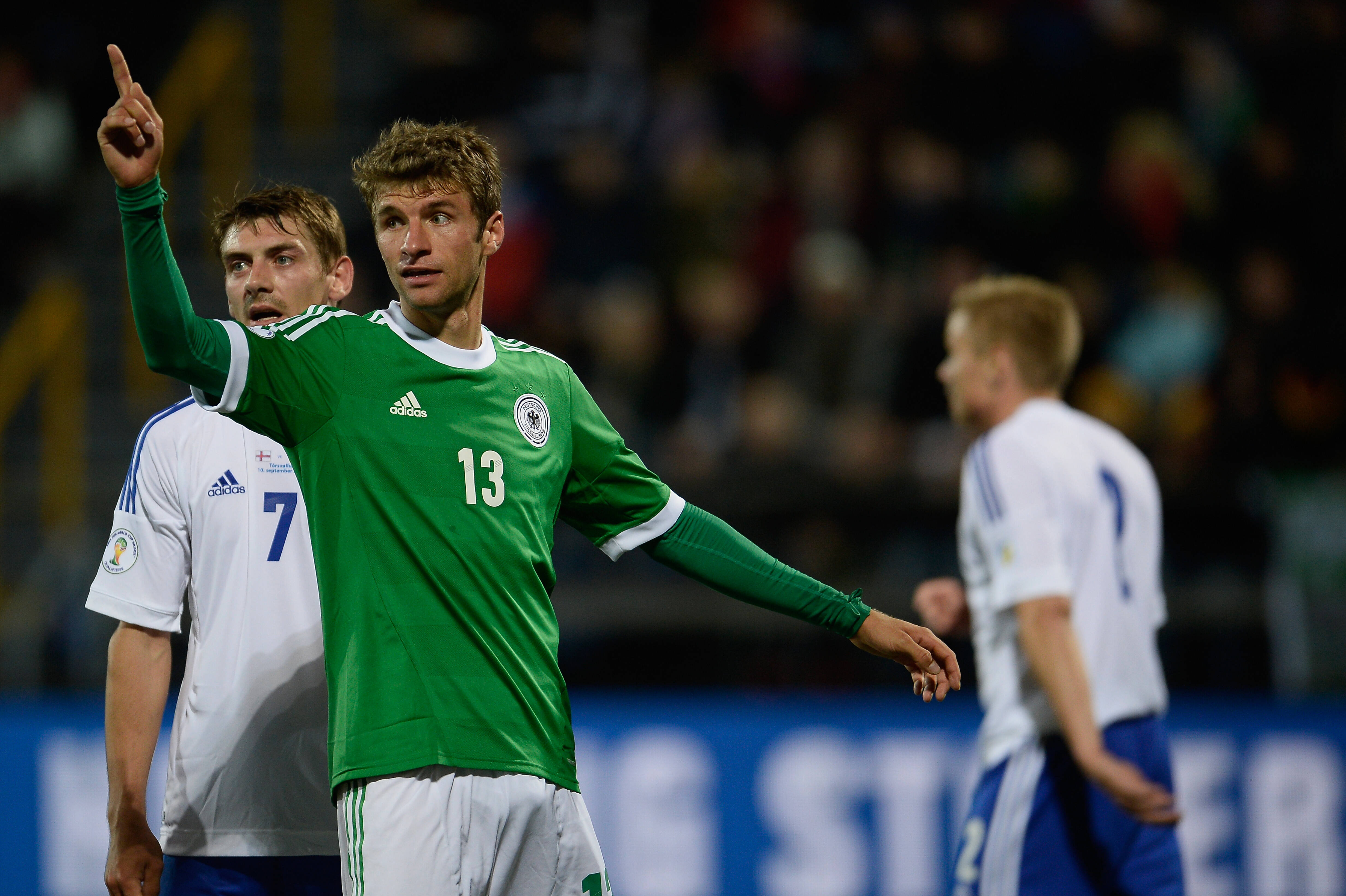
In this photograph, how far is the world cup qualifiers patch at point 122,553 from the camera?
11.8 ft

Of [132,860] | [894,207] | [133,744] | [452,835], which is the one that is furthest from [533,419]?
[894,207]

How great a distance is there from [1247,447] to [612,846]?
408cm

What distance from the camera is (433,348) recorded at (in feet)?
10.0

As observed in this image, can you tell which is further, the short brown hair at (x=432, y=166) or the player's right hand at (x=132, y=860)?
the player's right hand at (x=132, y=860)

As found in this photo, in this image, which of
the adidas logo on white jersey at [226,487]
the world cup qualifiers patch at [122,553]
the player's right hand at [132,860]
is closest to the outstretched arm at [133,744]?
the player's right hand at [132,860]

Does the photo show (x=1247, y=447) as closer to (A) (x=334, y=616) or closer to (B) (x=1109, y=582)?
(B) (x=1109, y=582)

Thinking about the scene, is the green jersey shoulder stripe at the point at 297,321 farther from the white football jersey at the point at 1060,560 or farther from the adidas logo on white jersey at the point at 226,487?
the white football jersey at the point at 1060,560

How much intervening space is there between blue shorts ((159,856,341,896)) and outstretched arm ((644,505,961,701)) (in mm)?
1119

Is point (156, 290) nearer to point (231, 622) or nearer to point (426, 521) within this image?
point (426, 521)

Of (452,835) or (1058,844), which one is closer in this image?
(452,835)

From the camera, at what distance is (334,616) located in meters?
2.91

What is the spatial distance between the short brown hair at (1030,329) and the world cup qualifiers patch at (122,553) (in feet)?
8.56

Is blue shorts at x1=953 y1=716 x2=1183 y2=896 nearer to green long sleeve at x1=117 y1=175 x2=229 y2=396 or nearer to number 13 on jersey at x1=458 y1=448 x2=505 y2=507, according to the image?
number 13 on jersey at x1=458 y1=448 x2=505 y2=507

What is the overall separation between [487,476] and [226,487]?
935 mm
